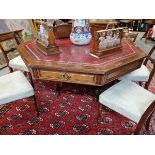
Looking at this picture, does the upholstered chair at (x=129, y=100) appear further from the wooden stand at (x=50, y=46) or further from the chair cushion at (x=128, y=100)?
the wooden stand at (x=50, y=46)

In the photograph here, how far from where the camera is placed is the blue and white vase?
5.71 ft

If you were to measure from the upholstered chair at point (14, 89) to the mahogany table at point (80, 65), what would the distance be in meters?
0.27

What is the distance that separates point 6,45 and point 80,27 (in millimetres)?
2230

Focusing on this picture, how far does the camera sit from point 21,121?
80.6 inches

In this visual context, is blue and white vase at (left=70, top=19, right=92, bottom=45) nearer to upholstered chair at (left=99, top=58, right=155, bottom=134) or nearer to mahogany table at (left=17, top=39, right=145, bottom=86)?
mahogany table at (left=17, top=39, right=145, bottom=86)

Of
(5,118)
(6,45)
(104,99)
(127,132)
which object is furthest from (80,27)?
(6,45)

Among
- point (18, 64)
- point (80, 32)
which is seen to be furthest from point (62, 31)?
point (18, 64)

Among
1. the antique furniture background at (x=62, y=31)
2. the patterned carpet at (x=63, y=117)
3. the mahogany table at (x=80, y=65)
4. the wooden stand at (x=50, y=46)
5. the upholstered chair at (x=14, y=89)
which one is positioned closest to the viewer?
the mahogany table at (x=80, y=65)

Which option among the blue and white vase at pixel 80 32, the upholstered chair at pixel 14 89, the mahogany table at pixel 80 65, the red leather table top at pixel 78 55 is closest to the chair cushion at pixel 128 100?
the mahogany table at pixel 80 65

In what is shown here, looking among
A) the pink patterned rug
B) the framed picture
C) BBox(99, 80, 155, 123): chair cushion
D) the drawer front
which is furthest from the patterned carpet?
the framed picture

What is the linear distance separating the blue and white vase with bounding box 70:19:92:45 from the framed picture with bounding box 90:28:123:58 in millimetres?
246

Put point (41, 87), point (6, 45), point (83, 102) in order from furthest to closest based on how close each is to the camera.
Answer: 1. point (6, 45)
2. point (41, 87)
3. point (83, 102)

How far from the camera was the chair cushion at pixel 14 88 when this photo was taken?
1.72 metres

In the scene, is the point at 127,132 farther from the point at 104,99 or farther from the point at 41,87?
the point at 41,87
